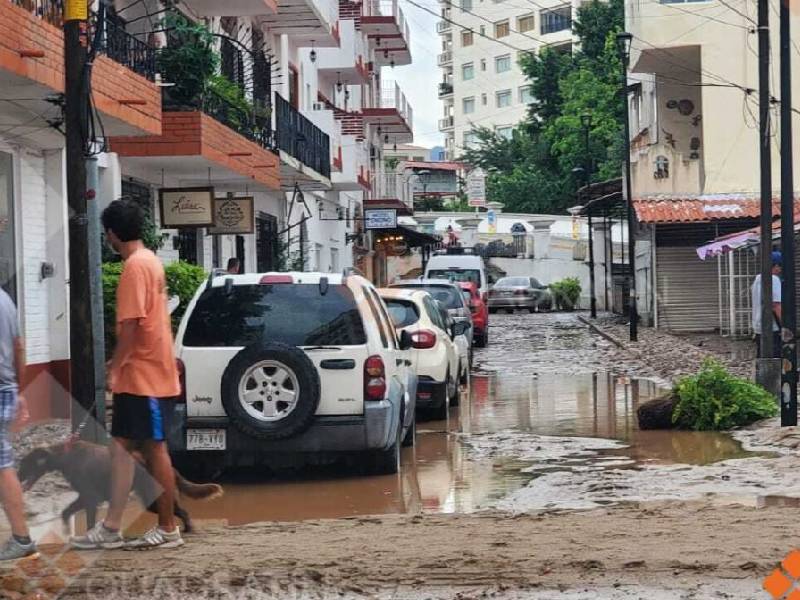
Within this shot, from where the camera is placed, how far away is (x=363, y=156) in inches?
1791

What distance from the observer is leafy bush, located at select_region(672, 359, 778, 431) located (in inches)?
606

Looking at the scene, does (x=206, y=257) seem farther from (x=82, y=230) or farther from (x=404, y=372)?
(x=82, y=230)

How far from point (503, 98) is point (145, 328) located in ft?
353

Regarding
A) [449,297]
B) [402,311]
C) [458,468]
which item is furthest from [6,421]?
[449,297]

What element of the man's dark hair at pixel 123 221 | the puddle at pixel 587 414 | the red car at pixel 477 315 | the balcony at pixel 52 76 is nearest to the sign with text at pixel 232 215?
the puddle at pixel 587 414

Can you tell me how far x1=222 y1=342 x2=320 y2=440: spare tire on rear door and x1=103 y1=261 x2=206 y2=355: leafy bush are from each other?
19.3 feet

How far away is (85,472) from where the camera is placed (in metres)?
8.37

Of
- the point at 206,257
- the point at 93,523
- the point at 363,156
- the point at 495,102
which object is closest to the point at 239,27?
the point at 206,257

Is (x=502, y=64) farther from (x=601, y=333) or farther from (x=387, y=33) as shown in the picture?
(x=601, y=333)

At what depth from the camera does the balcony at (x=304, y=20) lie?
98.7 ft

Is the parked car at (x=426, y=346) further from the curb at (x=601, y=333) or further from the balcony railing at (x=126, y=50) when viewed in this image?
the curb at (x=601, y=333)

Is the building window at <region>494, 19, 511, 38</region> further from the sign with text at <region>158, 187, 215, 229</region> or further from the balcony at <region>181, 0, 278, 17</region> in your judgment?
the sign with text at <region>158, 187, 215, 229</region>

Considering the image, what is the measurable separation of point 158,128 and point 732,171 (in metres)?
21.1

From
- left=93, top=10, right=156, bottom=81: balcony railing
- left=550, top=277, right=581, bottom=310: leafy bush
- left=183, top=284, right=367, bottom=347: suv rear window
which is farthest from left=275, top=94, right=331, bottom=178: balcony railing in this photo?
left=550, top=277, right=581, bottom=310: leafy bush
